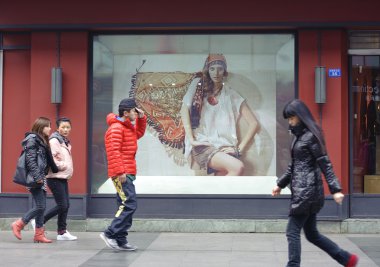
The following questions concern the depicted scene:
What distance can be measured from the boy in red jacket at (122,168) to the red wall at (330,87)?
3.30 m

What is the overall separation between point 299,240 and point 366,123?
5264mm

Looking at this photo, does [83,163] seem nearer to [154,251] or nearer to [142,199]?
[142,199]

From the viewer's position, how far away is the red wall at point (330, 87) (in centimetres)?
1214

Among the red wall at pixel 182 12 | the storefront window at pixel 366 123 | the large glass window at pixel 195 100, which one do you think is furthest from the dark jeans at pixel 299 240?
the red wall at pixel 182 12

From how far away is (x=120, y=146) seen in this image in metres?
9.95

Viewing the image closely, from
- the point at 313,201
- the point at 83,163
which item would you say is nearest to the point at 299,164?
the point at 313,201

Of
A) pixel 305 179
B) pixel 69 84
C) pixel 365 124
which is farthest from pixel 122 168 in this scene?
pixel 365 124

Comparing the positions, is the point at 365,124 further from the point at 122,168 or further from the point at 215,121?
the point at 122,168

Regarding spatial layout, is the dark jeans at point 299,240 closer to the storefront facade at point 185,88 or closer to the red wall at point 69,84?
the storefront facade at point 185,88

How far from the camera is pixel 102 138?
41.7 ft

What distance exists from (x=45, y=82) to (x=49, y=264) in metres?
4.17

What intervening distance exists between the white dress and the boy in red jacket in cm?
260

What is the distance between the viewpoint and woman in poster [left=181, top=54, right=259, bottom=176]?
12594 mm

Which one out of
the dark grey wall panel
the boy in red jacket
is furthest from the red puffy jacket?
the dark grey wall panel
